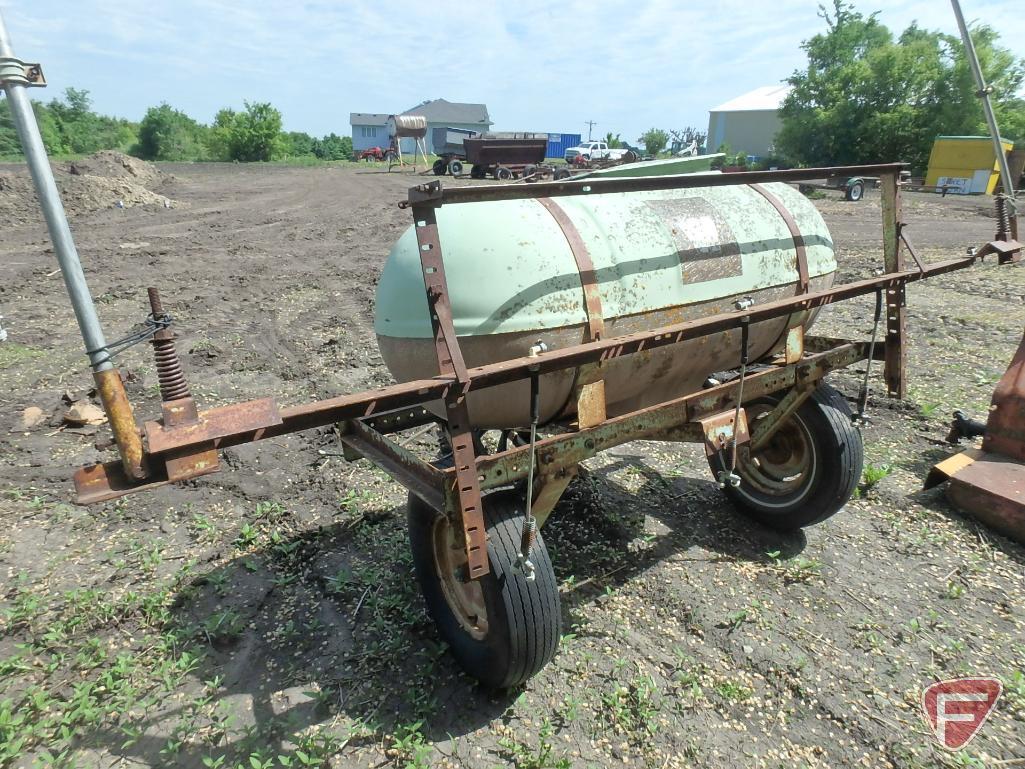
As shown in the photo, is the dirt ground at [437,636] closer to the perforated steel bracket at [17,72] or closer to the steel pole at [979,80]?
the steel pole at [979,80]

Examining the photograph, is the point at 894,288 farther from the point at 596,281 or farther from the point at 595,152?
the point at 595,152

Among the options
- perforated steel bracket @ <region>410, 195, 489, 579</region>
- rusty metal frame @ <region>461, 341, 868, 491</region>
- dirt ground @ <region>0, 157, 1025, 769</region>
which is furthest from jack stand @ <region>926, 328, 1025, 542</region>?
perforated steel bracket @ <region>410, 195, 489, 579</region>

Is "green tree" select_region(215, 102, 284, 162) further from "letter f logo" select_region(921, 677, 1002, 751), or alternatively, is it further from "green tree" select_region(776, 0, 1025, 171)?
"letter f logo" select_region(921, 677, 1002, 751)

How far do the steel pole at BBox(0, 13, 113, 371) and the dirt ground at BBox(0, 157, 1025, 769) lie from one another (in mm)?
1807

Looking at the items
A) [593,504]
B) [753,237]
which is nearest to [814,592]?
[593,504]

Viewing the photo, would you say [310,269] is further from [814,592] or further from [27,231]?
[814,592]

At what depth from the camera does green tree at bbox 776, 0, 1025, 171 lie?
28.3 metres

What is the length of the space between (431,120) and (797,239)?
8335 cm

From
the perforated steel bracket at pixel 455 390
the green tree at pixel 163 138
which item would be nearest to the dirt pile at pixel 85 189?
the perforated steel bracket at pixel 455 390

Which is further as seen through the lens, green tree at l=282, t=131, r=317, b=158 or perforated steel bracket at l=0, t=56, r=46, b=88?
green tree at l=282, t=131, r=317, b=158

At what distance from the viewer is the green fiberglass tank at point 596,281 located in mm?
2561

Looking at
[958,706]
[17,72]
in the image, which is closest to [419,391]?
[17,72]

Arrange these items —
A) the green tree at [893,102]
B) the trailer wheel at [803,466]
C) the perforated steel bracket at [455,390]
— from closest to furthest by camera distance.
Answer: the perforated steel bracket at [455,390]
the trailer wheel at [803,466]
the green tree at [893,102]

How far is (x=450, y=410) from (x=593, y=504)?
2.22 m
